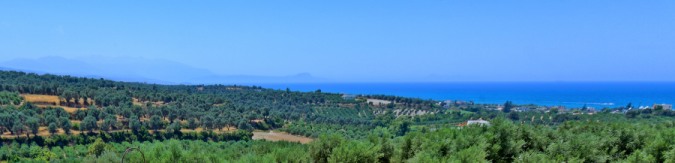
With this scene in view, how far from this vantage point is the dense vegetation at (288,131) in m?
12.0

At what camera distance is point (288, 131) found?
54188 millimetres

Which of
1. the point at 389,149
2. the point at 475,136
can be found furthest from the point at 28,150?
the point at 475,136

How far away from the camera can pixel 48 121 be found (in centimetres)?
4272

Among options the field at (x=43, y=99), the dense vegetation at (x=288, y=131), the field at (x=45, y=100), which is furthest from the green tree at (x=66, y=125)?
the field at (x=43, y=99)

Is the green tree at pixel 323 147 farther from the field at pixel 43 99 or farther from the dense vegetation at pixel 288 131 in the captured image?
the field at pixel 43 99

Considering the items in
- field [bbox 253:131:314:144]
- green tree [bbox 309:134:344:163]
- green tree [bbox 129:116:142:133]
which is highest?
green tree [bbox 309:134:344:163]

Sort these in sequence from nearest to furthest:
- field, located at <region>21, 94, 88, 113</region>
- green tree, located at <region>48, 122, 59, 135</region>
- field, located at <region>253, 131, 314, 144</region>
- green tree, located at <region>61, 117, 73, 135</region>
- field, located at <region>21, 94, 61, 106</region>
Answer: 1. green tree, located at <region>48, 122, 59, 135</region>
2. green tree, located at <region>61, 117, 73, 135</region>
3. field, located at <region>253, 131, 314, 144</region>
4. field, located at <region>21, 94, 88, 113</region>
5. field, located at <region>21, 94, 61, 106</region>

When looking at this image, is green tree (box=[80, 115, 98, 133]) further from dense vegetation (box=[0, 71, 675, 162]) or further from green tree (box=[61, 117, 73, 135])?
green tree (box=[61, 117, 73, 135])

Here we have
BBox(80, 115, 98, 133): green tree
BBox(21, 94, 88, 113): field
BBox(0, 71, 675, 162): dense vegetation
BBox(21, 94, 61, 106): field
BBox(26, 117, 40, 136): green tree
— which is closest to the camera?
BBox(0, 71, 675, 162): dense vegetation

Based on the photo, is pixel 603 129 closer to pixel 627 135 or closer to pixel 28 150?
pixel 627 135

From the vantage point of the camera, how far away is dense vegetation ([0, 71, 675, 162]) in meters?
12.0

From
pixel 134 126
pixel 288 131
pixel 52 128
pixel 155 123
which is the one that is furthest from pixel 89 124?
pixel 288 131

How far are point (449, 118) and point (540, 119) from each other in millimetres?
13401

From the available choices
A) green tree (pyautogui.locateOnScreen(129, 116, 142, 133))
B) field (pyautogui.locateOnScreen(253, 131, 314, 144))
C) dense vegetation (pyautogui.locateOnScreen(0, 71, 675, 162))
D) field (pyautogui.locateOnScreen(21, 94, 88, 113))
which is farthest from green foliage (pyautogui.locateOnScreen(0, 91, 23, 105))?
field (pyautogui.locateOnScreen(253, 131, 314, 144))
